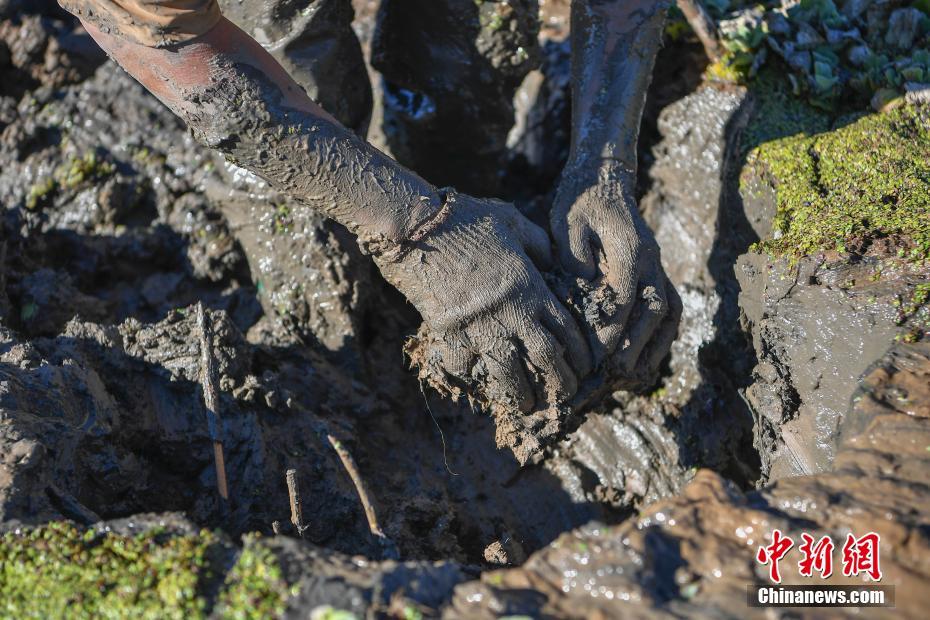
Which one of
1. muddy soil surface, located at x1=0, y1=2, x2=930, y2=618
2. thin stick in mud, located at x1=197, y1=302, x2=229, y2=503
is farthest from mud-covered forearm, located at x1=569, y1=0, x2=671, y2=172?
thin stick in mud, located at x1=197, y1=302, x2=229, y2=503

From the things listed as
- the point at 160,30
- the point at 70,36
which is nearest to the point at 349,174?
the point at 160,30

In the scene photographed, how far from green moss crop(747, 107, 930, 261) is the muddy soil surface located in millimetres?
116

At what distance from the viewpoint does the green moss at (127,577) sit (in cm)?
164

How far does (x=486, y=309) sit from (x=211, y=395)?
0.95 m

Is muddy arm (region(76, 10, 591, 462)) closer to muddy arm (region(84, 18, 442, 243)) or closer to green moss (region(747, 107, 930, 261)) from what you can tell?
muddy arm (region(84, 18, 442, 243))

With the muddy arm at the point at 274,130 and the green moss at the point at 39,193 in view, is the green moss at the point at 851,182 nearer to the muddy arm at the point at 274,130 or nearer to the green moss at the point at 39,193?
the muddy arm at the point at 274,130

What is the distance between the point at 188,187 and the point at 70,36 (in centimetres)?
106

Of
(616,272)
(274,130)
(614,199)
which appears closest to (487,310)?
(616,272)

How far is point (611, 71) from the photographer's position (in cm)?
291

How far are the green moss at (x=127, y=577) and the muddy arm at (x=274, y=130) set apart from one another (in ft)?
3.33

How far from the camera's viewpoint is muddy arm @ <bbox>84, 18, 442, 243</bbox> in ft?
7.04

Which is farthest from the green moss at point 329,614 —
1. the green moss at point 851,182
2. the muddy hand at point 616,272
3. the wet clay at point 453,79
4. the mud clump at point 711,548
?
the wet clay at point 453,79

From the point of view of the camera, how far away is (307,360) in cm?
318

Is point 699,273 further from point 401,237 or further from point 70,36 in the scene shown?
point 70,36
